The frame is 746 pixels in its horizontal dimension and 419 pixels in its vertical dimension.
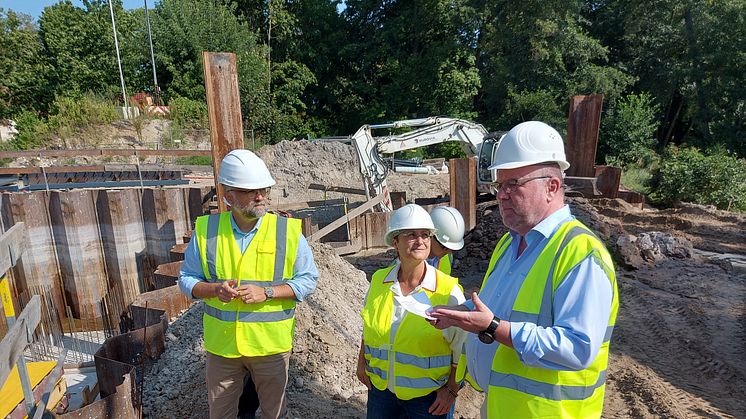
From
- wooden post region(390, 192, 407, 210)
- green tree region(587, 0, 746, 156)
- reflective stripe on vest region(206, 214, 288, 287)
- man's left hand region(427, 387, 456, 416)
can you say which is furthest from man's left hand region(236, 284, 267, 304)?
green tree region(587, 0, 746, 156)

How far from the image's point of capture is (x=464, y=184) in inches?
319

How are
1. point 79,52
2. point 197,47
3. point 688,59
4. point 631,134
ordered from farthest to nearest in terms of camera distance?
point 79,52 → point 197,47 → point 688,59 → point 631,134

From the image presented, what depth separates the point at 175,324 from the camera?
4742 mm

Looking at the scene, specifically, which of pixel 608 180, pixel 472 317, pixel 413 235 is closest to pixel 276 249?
pixel 413 235

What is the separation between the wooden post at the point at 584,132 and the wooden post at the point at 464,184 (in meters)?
5.17

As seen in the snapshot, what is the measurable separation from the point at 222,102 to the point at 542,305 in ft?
11.0

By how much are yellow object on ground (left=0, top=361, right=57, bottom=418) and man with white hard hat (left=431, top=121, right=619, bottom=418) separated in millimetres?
3239

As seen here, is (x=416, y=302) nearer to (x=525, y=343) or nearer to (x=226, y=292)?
(x=525, y=343)

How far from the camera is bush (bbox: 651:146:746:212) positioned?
13.5 m

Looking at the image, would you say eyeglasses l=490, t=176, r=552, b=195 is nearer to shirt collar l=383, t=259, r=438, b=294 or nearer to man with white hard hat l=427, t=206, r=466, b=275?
shirt collar l=383, t=259, r=438, b=294

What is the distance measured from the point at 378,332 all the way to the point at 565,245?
3.75 ft

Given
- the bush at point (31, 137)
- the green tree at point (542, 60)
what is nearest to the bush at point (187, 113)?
the bush at point (31, 137)

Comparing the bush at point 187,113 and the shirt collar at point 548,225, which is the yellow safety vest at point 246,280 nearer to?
the shirt collar at point 548,225

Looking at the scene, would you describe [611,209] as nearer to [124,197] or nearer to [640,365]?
[640,365]
